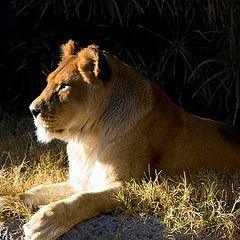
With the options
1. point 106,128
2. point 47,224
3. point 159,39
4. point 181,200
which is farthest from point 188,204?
point 159,39

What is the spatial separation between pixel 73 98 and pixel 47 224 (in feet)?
2.64

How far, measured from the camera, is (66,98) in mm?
4488

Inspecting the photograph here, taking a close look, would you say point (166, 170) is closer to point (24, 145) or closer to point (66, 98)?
point (66, 98)

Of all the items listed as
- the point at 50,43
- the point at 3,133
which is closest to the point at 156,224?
the point at 3,133

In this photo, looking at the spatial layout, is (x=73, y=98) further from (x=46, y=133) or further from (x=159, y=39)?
(x=159, y=39)

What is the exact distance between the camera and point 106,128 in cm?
460

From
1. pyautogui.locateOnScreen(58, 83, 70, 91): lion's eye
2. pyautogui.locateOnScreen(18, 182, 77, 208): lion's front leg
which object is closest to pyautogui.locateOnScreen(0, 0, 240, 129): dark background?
pyautogui.locateOnScreen(58, 83, 70, 91): lion's eye

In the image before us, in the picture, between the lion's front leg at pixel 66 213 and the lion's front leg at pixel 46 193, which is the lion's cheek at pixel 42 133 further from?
the lion's front leg at pixel 66 213

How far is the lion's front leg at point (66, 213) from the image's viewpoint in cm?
403

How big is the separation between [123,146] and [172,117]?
1.37 ft

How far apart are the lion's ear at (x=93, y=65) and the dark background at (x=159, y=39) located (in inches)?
69.2

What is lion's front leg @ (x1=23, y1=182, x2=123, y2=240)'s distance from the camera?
13.2 ft

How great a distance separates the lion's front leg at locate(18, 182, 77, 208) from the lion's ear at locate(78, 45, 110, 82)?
70cm

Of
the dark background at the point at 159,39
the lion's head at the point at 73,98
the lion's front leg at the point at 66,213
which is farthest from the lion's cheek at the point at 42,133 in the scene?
the dark background at the point at 159,39
